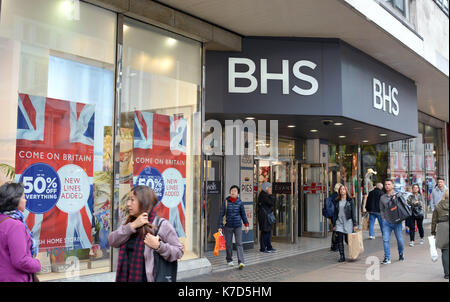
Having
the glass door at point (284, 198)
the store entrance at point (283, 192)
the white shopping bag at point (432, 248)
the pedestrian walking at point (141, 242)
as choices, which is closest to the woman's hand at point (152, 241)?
the pedestrian walking at point (141, 242)

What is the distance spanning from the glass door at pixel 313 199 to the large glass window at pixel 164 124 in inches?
280

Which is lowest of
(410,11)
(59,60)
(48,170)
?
(48,170)

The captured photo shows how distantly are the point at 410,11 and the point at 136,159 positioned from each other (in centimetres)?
921

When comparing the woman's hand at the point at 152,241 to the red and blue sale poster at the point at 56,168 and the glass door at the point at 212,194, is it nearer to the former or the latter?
the red and blue sale poster at the point at 56,168

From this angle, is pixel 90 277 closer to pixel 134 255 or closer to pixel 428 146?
pixel 134 255

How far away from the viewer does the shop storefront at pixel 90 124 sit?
6.50 meters

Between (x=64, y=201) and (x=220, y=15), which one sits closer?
(x=64, y=201)

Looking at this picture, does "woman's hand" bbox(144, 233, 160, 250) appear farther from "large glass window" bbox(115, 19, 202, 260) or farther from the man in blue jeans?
the man in blue jeans

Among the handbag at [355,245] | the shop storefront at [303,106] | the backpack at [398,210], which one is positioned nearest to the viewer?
the backpack at [398,210]

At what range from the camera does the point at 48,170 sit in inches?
263

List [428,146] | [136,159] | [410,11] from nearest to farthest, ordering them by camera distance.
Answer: [136,159] < [410,11] < [428,146]

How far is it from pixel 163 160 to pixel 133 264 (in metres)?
4.94

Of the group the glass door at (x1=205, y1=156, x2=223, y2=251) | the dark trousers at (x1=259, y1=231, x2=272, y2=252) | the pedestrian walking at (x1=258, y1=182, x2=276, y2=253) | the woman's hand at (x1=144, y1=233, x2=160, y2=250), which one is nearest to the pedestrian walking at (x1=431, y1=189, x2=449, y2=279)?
the pedestrian walking at (x1=258, y1=182, x2=276, y2=253)

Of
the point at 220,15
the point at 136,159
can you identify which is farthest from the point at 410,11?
the point at 136,159
